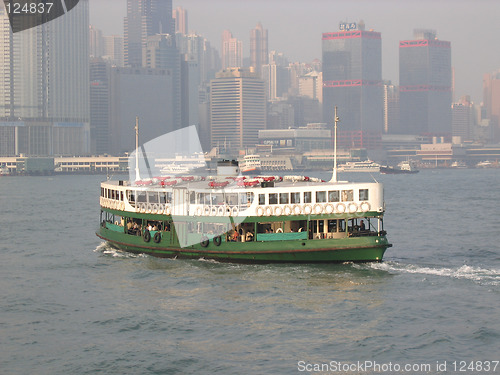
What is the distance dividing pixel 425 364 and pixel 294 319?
661cm

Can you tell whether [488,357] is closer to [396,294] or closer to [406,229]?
[396,294]

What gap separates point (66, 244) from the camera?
56.3 meters

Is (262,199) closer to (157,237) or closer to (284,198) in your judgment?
(284,198)

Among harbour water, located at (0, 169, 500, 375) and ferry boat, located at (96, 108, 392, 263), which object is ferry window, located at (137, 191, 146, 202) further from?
harbour water, located at (0, 169, 500, 375)

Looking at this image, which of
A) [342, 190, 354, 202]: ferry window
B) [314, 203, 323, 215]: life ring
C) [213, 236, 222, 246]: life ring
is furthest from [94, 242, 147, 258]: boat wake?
[342, 190, 354, 202]: ferry window

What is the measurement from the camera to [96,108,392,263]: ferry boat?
41.7m

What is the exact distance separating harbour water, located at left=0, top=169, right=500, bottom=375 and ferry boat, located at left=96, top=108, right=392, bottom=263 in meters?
0.76

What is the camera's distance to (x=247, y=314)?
113 ft

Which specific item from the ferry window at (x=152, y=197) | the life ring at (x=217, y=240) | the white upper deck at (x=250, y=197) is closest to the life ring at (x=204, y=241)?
the life ring at (x=217, y=240)

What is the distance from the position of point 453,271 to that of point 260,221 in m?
9.84

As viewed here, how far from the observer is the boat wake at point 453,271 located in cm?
4034

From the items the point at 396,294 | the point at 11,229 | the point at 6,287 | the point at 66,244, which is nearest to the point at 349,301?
the point at 396,294

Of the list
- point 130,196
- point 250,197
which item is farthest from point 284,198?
point 130,196

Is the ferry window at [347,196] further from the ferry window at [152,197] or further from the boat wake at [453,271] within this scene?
the ferry window at [152,197]
